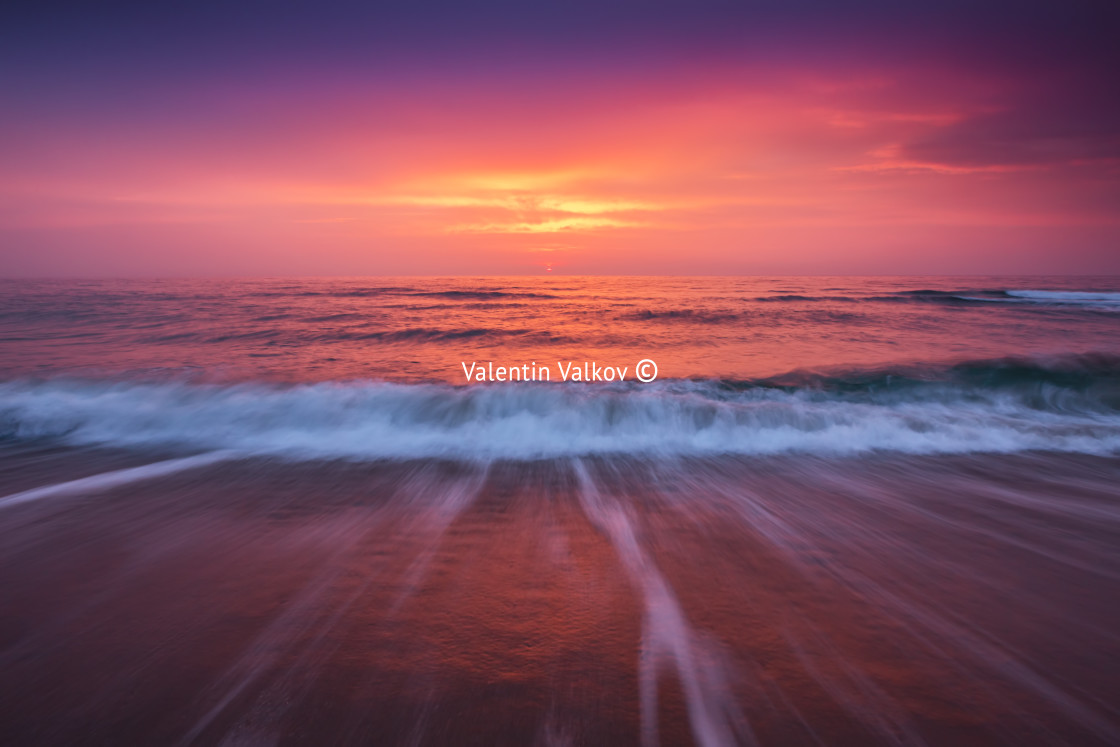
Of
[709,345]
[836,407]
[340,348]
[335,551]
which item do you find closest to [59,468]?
[335,551]

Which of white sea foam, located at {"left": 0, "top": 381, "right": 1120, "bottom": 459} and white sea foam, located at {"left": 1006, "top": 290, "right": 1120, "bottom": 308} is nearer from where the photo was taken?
white sea foam, located at {"left": 0, "top": 381, "right": 1120, "bottom": 459}

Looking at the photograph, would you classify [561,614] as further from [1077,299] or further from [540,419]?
[1077,299]

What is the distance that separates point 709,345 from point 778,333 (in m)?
3.33

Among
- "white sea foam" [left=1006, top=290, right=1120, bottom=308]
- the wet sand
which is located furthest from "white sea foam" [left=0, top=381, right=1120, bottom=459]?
"white sea foam" [left=1006, top=290, right=1120, bottom=308]

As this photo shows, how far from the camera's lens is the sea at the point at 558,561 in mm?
2150

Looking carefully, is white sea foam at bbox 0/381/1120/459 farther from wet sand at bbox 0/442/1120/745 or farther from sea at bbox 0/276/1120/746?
wet sand at bbox 0/442/1120/745

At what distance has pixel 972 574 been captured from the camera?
3.20m

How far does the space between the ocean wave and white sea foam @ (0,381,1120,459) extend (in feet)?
0.09

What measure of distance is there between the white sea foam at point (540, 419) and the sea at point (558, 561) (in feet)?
0.21

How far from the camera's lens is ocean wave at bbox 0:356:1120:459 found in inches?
240

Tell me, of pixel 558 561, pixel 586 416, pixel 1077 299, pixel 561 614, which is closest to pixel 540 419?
pixel 586 416

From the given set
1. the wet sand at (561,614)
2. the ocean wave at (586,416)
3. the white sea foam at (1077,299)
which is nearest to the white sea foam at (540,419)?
the ocean wave at (586,416)

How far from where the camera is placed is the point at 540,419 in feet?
22.8

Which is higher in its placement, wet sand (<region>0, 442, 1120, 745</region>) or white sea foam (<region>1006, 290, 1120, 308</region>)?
white sea foam (<region>1006, 290, 1120, 308</region>)
